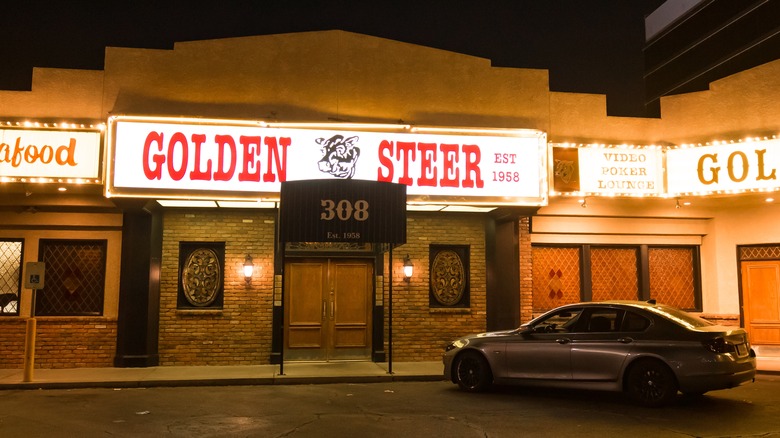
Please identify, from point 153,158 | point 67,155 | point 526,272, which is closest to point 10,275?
point 67,155

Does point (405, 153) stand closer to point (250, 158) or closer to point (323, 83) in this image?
point (323, 83)

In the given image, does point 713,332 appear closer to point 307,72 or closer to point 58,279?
point 307,72

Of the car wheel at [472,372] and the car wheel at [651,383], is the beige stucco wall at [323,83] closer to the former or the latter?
the car wheel at [472,372]

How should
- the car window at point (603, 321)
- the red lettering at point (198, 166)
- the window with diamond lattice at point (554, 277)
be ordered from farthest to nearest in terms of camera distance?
the window with diamond lattice at point (554, 277) → the red lettering at point (198, 166) → the car window at point (603, 321)

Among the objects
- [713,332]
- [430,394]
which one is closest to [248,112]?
[430,394]

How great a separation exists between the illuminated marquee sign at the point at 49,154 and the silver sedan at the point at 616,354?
8.64 m

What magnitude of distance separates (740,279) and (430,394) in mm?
10152

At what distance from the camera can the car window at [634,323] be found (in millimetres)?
10248

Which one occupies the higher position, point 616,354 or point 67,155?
point 67,155

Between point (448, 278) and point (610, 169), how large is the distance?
15.5ft

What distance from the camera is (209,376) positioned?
1341cm

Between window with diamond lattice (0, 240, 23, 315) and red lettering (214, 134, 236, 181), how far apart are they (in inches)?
208

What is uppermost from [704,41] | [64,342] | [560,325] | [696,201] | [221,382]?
[704,41]

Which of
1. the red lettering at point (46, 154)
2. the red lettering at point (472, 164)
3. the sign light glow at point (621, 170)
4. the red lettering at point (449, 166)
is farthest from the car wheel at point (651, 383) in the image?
the red lettering at point (46, 154)
